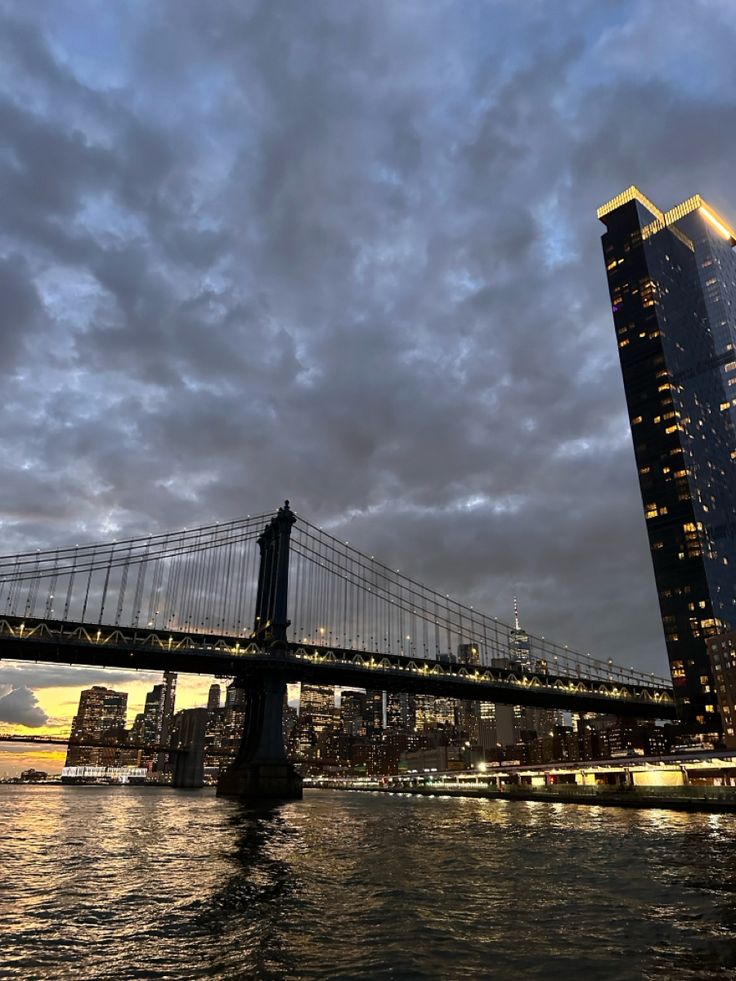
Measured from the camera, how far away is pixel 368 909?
18578mm

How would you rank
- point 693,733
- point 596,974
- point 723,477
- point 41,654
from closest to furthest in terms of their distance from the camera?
point 596,974 < point 41,654 < point 693,733 < point 723,477

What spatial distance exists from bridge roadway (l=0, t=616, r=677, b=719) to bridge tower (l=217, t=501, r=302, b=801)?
1.83 m

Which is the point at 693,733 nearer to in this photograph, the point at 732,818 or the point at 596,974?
the point at 732,818

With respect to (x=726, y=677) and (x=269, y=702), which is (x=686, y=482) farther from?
(x=269, y=702)

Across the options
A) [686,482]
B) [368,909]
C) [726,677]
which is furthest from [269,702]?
[686,482]

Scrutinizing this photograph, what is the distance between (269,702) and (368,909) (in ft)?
244

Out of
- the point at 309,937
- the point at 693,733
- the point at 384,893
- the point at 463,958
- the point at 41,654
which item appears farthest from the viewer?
the point at 693,733

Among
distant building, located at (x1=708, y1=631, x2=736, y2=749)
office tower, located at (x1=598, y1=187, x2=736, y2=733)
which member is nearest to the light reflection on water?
distant building, located at (x1=708, y1=631, x2=736, y2=749)

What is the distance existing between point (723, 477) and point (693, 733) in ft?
234

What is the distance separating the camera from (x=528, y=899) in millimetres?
19922

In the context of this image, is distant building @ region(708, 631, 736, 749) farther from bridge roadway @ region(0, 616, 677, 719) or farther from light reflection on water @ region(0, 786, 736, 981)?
light reflection on water @ region(0, 786, 736, 981)

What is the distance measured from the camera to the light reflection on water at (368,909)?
42.5ft

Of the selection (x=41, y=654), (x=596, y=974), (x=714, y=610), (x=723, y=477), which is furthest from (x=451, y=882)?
(x=723, y=477)

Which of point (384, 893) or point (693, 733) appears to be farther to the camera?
point (693, 733)
